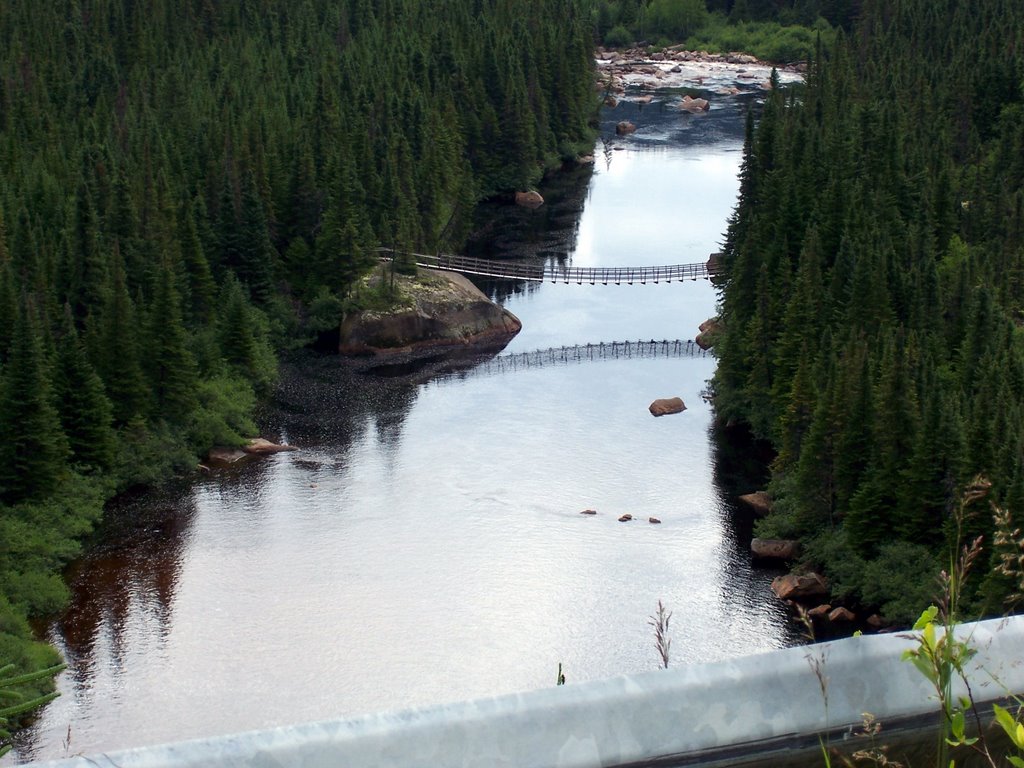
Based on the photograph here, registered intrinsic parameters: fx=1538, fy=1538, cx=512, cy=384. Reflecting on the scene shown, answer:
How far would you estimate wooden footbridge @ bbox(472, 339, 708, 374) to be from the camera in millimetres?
80438

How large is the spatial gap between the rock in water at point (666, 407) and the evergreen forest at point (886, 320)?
2117 mm

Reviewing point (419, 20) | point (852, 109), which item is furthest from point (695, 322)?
point (419, 20)

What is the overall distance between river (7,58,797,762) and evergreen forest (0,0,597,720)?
9.15 feet

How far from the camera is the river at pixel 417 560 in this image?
4581 centimetres

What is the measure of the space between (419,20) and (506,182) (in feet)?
121

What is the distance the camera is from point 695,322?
293 ft

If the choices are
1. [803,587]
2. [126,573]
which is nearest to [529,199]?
[803,587]

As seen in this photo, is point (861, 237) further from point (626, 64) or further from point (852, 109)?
point (626, 64)

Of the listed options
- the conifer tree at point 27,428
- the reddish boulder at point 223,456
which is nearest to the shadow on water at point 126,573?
the conifer tree at point 27,428

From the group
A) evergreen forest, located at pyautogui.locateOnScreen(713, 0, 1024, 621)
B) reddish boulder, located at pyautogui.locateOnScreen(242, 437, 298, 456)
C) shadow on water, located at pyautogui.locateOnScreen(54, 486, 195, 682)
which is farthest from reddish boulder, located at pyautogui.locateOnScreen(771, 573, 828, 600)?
reddish boulder, located at pyautogui.locateOnScreen(242, 437, 298, 456)

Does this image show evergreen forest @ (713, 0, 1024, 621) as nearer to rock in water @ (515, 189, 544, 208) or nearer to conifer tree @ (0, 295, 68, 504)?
rock in water @ (515, 189, 544, 208)

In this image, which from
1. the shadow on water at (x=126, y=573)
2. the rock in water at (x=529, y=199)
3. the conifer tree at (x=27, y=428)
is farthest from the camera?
the rock in water at (x=529, y=199)

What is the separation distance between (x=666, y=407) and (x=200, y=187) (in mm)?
33495

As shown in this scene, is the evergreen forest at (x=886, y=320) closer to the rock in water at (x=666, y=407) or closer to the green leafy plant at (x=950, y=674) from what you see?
the rock in water at (x=666, y=407)
